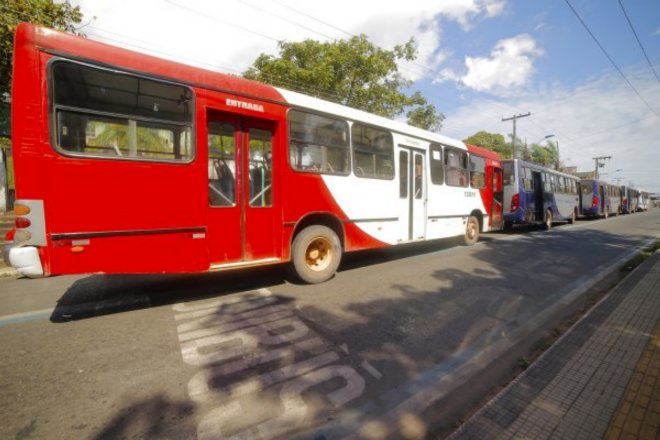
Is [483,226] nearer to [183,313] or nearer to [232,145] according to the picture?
[232,145]

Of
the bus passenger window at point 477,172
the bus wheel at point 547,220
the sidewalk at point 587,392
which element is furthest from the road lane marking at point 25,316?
the bus wheel at point 547,220

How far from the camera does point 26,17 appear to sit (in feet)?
39.5

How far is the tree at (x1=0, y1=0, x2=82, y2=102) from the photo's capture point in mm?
11711

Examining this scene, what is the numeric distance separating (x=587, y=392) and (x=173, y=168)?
16.1ft

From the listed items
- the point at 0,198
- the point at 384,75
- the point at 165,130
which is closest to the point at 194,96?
the point at 165,130

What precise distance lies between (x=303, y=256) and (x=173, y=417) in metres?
3.35

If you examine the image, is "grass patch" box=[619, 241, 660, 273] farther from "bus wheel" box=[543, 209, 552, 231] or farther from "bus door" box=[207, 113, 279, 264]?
"bus door" box=[207, 113, 279, 264]

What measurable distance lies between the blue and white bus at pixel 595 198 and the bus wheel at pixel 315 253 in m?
24.6

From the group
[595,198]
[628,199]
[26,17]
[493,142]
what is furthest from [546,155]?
[26,17]

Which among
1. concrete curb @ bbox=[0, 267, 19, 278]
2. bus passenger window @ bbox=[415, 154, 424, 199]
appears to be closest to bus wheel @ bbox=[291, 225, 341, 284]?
bus passenger window @ bbox=[415, 154, 424, 199]

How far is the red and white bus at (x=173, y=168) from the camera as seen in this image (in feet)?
11.3

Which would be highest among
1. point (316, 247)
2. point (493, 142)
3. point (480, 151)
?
point (493, 142)

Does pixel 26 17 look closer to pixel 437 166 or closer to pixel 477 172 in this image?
pixel 437 166

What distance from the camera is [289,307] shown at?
15.0 ft
